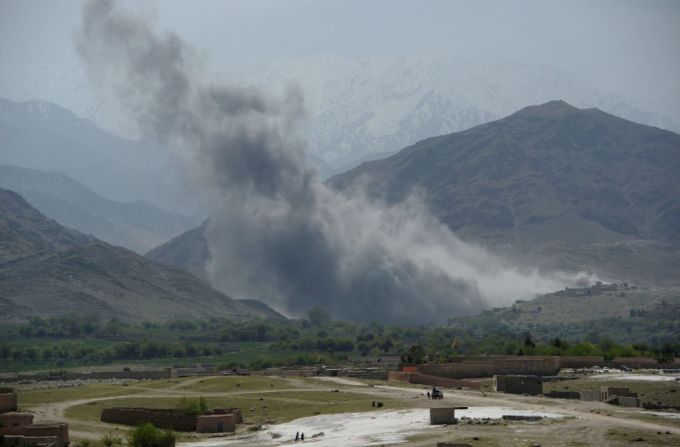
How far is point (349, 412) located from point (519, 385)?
18576 mm

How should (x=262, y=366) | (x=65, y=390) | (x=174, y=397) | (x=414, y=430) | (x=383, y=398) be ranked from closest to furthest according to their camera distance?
(x=414, y=430)
(x=383, y=398)
(x=174, y=397)
(x=65, y=390)
(x=262, y=366)

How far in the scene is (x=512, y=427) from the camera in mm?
72000

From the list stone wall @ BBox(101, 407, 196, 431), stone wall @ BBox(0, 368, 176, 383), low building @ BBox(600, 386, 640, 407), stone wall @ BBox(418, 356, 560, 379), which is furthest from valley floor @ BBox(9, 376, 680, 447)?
stone wall @ BBox(0, 368, 176, 383)

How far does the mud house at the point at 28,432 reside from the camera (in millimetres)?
74375

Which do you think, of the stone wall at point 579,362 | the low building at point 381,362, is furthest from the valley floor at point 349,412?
the low building at point 381,362

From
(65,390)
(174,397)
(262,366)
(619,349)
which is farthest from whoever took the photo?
(262,366)

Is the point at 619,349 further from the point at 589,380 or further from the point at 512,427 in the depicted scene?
the point at 512,427

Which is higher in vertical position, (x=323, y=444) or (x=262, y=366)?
(x=262, y=366)

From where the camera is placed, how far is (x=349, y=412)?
87562mm

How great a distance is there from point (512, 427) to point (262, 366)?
93900 mm

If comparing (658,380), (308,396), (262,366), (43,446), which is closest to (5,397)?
(43,446)

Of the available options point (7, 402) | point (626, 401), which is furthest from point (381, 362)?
point (7, 402)

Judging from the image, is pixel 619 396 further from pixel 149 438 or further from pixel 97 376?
pixel 97 376

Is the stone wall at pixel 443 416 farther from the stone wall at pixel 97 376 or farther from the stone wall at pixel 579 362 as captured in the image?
the stone wall at pixel 97 376
